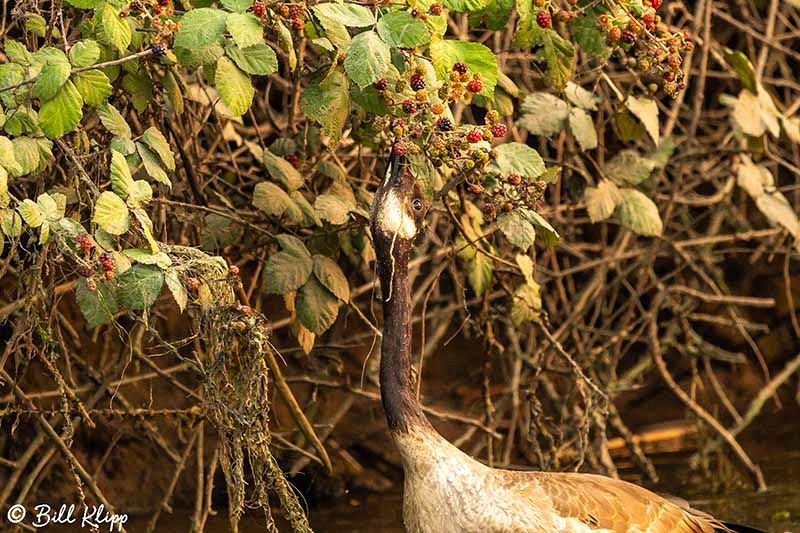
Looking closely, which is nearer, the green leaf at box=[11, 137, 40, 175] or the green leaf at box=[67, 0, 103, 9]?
the green leaf at box=[67, 0, 103, 9]

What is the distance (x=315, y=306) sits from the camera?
3908 mm

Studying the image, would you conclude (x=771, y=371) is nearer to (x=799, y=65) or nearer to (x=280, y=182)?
(x=799, y=65)

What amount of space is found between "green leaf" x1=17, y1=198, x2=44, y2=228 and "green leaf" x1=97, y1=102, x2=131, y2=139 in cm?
47

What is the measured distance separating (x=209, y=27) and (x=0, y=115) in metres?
0.58

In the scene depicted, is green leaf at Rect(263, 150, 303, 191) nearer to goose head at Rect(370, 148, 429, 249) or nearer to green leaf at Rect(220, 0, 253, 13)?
goose head at Rect(370, 148, 429, 249)

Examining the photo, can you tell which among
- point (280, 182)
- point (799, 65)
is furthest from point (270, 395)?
point (799, 65)

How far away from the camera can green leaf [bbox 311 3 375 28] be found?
306 cm

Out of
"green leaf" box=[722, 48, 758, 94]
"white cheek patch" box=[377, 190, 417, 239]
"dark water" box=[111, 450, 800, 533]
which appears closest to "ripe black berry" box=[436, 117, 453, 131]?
"white cheek patch" box=[377, 190, 417, 239]

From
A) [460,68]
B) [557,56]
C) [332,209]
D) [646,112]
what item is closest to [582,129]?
[646,112]

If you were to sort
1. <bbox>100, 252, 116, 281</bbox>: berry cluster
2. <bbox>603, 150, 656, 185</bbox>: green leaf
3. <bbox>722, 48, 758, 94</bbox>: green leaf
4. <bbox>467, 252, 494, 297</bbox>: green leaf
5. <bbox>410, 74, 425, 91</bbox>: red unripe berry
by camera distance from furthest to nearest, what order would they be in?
<bbox>722, 48, 758, 94</bbox>: green leaf, <bbox>603, 150, 656, 185</bbox>: green leaf, <bbox>467, 252, 494, 297</bbox>: green leaf, <bbox>410, 74, 425, 91</bbox>: red unripe berry, <bbox>100, 252, 116, 281</bbox>: berry cluster

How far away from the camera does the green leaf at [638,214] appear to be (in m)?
4.48

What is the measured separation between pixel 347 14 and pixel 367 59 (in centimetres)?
14

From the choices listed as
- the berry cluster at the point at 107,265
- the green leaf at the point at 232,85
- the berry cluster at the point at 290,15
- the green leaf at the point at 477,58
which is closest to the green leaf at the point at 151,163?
the green leaf at the point at 232,85

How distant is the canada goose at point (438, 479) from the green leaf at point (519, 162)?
0.93 ft
